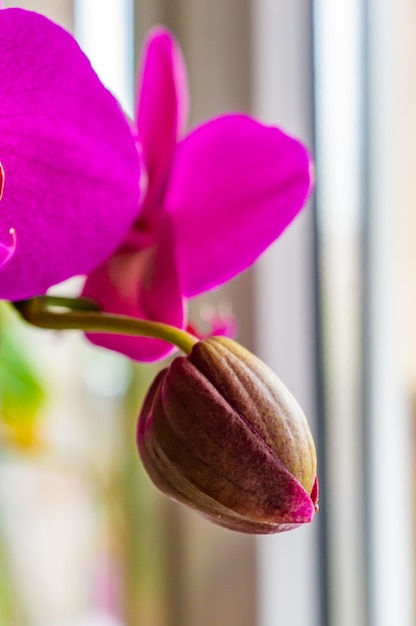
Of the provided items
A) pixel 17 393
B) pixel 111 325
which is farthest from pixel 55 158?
pixel 17 393

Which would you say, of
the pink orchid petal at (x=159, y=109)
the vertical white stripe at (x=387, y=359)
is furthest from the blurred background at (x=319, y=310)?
the pink orchid petal at (x=159, y=109)

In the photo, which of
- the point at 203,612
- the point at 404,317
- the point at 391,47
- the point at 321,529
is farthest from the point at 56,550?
the point at 391,47

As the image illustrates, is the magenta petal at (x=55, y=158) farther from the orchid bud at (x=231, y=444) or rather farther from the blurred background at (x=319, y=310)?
the blurred background at (x=319, y=310)

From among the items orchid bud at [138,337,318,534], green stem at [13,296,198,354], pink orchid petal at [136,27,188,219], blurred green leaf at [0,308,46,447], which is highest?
pink orchid petal at [136,27,188,219]

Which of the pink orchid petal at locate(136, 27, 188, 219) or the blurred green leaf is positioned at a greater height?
the pink orchid petal at locate(136, 27, 188, 219)

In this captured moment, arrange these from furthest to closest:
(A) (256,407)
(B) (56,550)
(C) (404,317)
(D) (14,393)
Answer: (B) (56,550), (C) (404,317), (D) (14,393), (A) (256,407)

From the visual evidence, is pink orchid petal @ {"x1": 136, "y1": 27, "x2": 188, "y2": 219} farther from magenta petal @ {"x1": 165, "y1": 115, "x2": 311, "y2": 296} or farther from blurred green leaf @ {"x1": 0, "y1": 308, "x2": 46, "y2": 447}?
blurred green leaf @ {"x1": 0, "y1": 308, "x2": 46, "y2": 447}

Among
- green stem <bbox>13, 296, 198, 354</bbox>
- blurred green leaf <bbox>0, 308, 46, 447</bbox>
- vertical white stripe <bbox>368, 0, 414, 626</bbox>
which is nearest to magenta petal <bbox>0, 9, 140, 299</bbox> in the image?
green stem <bbox>13, 296, 198, 354</bbox>

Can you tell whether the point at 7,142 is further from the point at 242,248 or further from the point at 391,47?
the point at 391,47
